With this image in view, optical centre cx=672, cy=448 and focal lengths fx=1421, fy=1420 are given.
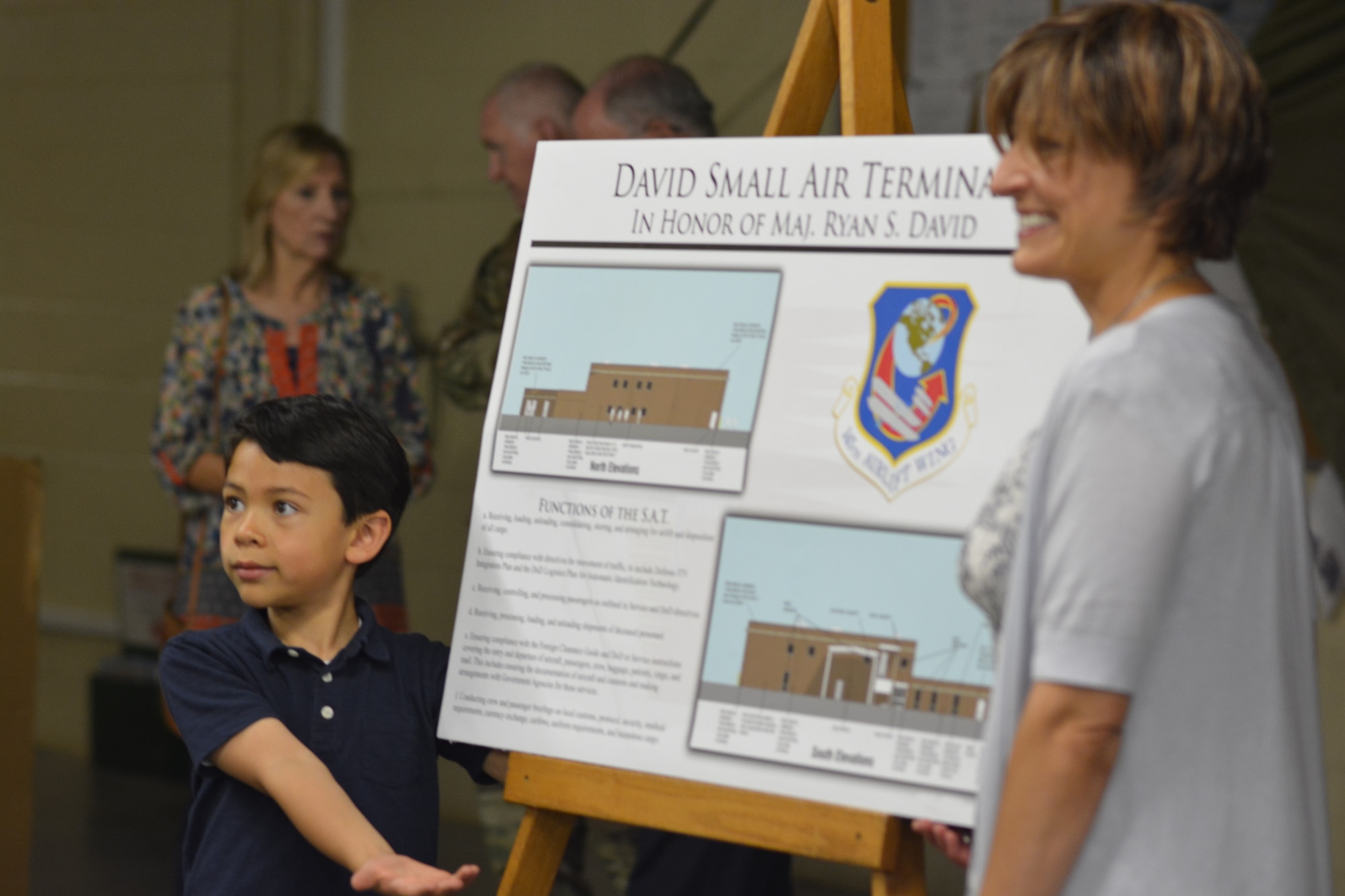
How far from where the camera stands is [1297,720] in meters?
1.02

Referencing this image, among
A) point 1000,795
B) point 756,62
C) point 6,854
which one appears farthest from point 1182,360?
point 756,62

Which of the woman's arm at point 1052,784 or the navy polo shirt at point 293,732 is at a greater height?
the woman's arm at point 1052,784

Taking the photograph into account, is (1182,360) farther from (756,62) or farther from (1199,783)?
(756,62)

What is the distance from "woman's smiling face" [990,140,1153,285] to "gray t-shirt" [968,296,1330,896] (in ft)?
0.23

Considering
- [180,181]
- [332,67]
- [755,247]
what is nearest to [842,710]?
[755,247]

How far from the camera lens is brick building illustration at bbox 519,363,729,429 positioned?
147 cm

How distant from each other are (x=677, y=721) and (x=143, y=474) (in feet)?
9.60

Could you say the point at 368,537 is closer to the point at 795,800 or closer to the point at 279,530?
the point at 279,530

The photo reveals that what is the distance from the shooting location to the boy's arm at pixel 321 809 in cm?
127

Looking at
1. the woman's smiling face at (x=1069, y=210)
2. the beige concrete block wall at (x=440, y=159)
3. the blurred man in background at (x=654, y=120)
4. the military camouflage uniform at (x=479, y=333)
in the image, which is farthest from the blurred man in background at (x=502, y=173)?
the woman's smiling face at (x=1069, y=210)

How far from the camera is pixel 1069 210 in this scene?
3.48 ft

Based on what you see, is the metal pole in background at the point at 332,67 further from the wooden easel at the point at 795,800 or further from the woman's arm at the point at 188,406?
the wooden easel at the point at 795,800

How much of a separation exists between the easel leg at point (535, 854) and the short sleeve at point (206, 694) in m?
0.29

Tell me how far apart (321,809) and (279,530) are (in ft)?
0.94
